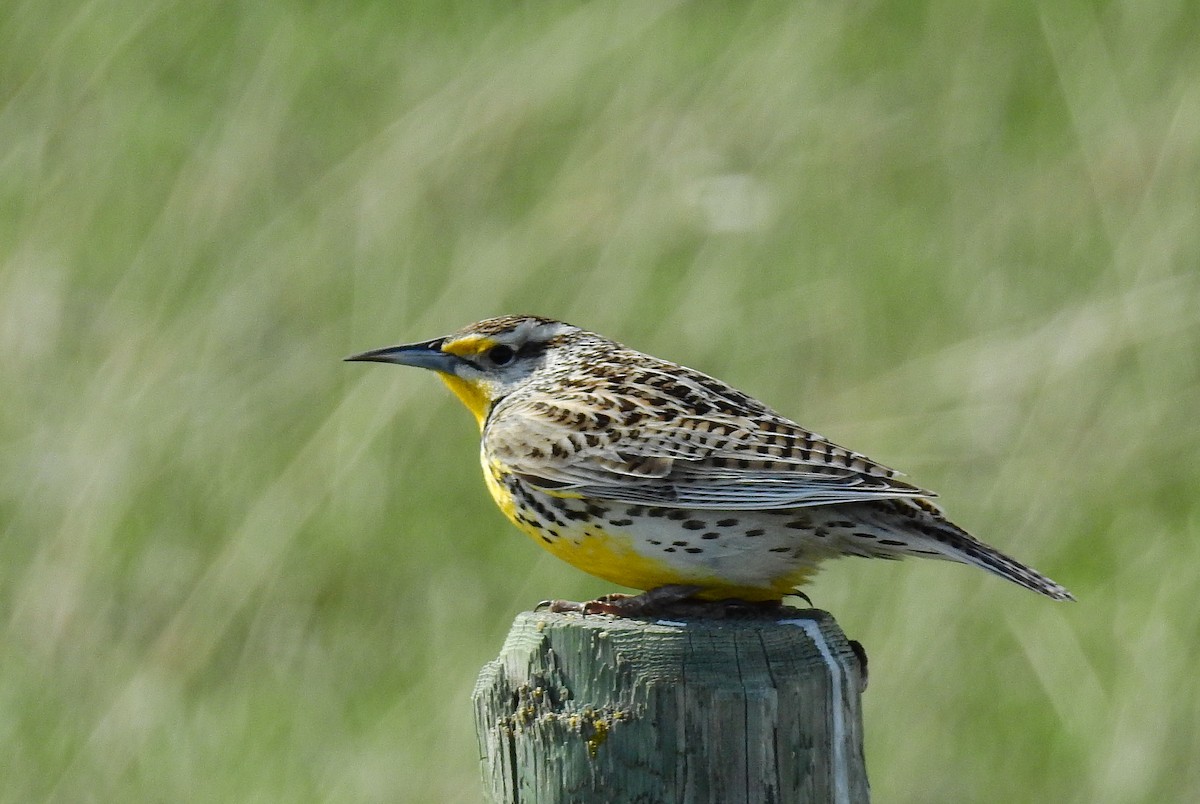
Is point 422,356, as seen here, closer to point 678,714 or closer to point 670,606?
point 670,606

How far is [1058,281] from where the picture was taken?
5.57 meters

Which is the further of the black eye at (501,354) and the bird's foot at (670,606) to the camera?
the black eye at (501,354)

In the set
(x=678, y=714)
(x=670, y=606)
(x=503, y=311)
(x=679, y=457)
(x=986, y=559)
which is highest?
(x=503, y=311)

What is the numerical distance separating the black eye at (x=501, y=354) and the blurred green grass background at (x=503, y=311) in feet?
3.25

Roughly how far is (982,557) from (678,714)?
73 centimetres

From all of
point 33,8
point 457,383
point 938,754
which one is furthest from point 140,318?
point 938,754

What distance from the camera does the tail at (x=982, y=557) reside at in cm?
288

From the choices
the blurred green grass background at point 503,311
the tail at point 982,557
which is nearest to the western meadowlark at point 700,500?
the tail at point 982,557

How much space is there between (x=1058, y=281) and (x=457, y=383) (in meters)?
2.48

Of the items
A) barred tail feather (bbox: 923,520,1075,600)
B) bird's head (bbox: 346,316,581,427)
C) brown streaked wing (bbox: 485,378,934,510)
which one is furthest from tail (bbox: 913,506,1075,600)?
bird's head (bbox: 346,316,581,427)

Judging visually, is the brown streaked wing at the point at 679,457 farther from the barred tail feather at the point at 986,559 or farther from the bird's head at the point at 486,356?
the bird's head at the point at 486,356

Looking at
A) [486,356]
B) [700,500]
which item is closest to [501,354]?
[486,356]

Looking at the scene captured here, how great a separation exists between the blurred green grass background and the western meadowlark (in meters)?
1.27

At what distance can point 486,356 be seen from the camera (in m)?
3.74
